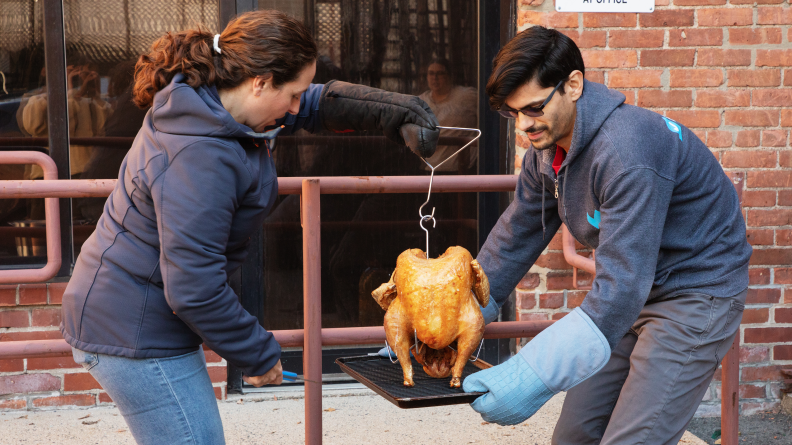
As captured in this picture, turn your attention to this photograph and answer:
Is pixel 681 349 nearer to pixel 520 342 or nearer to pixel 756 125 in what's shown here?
pixel 520 342

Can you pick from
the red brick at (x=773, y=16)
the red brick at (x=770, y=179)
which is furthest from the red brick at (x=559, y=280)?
the red brick at (x=773, y=16)

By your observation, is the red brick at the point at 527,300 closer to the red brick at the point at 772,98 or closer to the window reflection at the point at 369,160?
the window reflection at the point at 369,160

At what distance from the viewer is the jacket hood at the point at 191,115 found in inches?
66.9

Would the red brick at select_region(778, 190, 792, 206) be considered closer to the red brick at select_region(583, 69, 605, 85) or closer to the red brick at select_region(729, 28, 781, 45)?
the red brick at select_region(729, 28, 781, 45)

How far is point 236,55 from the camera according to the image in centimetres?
180

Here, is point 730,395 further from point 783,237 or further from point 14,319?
point 14,319

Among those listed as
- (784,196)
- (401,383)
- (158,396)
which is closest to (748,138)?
(784,196)

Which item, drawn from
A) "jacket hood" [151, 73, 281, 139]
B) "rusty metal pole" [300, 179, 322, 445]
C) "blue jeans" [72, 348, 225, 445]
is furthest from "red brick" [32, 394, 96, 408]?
"jacket hood" [151, 73, 281, 139]

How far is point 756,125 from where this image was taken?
151 inches

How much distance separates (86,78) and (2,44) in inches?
17.6

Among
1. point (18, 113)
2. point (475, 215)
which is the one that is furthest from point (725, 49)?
point (18, 113)

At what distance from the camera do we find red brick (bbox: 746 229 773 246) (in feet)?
12.7

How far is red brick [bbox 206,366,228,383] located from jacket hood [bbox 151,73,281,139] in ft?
7.93

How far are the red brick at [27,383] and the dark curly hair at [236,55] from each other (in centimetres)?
258
